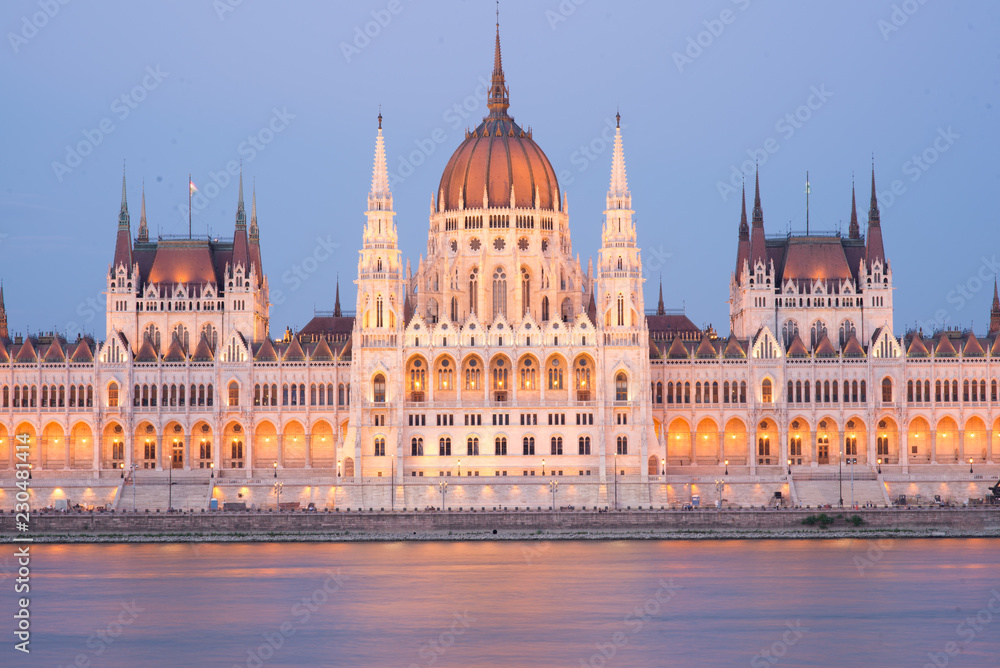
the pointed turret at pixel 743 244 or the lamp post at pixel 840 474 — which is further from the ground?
the pointed turret at pixel 743 244

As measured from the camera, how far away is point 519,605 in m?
105

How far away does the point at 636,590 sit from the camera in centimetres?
10906

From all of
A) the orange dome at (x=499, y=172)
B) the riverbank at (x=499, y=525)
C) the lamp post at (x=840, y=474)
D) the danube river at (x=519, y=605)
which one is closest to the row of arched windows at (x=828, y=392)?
the lamp post at (x=840, y=474)

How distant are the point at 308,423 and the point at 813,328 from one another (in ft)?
155

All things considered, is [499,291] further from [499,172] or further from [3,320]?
[3,320]

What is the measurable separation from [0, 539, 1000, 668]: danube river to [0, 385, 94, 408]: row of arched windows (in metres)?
33.6

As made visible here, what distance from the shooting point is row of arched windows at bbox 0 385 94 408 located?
165250mm

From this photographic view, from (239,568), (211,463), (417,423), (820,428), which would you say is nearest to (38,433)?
(211,463)

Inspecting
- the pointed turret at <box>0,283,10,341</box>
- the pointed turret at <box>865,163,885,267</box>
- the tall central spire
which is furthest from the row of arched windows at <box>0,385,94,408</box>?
the pointed turret at <box>865,163,885,267</box>

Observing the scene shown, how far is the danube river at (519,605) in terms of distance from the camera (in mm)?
91188

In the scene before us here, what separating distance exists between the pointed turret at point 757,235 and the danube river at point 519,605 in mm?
47156

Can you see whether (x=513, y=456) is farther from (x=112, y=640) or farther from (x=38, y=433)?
(x=112, y=640)

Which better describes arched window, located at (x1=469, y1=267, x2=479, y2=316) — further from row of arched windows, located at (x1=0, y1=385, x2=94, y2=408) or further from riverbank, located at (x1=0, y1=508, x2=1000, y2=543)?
row of arched windows, located at (x1=0, y1=385, x2=94, y2=408)

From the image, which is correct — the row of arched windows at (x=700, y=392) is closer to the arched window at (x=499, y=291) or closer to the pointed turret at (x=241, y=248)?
the arched window at (x=499, y=291)
